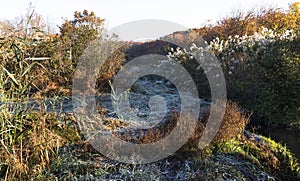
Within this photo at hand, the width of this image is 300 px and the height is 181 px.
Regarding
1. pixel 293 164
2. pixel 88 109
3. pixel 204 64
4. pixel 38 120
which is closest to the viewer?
pixel 38 120

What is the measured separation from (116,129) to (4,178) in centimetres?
160

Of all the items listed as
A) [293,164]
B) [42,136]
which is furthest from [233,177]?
[42,136]

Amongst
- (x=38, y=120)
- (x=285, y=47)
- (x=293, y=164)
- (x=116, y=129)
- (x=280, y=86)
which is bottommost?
(x=293, y=164)

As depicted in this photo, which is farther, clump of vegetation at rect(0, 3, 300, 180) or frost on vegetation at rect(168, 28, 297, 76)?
frost on vegetation at rect(168, 28, 297, 76)

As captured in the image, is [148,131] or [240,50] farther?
[240,50]

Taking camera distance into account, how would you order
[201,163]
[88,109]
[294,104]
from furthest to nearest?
1. [294,104]
2. [88,109]
3. [201,163]

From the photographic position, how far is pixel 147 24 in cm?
718

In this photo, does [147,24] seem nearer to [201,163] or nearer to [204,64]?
[204,64]

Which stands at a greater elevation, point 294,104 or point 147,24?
point 147,24

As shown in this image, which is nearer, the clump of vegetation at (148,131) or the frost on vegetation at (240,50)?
the clump of vegetation at (148,131)

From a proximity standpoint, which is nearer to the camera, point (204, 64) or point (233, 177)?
point (233, 177)

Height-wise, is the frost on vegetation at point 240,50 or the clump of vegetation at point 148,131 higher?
the frost on vegetation at point 240,50

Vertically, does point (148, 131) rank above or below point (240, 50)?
below

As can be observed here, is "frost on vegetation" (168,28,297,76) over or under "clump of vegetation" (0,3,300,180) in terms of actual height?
over
